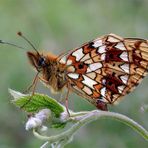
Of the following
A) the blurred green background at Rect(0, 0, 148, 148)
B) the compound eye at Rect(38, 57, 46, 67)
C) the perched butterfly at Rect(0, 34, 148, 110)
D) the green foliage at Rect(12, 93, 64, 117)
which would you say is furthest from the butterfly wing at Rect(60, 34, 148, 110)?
the blurred green background at Rect(0, 0, 148, 148)

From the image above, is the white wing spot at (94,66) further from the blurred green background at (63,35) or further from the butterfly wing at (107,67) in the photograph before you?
the blurred green background at (63,35)

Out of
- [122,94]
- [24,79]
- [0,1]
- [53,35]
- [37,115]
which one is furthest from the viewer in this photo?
[0,1]

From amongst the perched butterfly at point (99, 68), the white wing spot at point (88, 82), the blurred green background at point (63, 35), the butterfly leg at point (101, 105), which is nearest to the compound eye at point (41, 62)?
the perched butterfly at point (99, 68)

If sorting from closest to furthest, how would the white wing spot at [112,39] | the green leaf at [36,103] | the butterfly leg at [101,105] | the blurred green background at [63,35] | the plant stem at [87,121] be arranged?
the plant stem at [87,121]
the green leaf at [36,103]
the butterfly leg at [101,105]
the white wing spot at [112,39]
the blurred green background at [63,35]

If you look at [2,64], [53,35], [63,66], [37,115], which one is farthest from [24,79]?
[37,115]

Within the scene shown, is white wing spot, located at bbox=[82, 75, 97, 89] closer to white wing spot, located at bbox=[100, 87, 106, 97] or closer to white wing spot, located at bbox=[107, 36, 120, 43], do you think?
white wing spot, located at bbox=[100, 87, 106, 97]

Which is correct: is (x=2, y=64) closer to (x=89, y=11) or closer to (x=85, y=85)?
(x=89, y=11)
